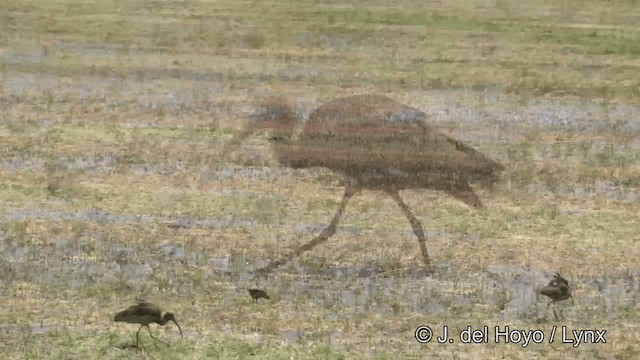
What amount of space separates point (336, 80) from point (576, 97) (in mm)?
2951

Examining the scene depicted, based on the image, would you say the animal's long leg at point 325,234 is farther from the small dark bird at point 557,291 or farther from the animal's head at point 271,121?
the small dark bird at point 557,291

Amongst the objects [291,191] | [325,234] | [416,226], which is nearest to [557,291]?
[416,226]

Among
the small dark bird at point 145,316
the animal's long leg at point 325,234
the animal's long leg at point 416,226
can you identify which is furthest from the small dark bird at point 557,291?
the small dark bird at point 145,316

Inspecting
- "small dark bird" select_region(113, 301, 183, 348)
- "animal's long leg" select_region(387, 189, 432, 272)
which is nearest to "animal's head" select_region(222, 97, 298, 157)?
"animal's long leg" select_region(387, 189, 432, 272)

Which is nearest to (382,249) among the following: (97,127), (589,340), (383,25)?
(589,340)

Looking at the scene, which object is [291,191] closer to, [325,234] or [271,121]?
[325,234]

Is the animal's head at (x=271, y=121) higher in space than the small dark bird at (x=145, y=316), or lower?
higher

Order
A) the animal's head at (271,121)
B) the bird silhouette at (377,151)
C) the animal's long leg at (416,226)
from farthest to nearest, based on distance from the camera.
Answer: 1. the animal's head at (271,121)
2. the bird silhouette at (377,151)
3. the animal's long leg at (416,226)

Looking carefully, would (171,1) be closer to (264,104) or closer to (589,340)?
(264,104)

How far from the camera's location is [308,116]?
8250 millimetres

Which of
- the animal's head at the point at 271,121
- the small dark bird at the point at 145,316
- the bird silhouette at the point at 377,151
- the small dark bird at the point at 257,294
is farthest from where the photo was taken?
the animal's head at the point at 271,121

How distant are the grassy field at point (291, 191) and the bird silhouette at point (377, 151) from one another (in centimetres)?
16
